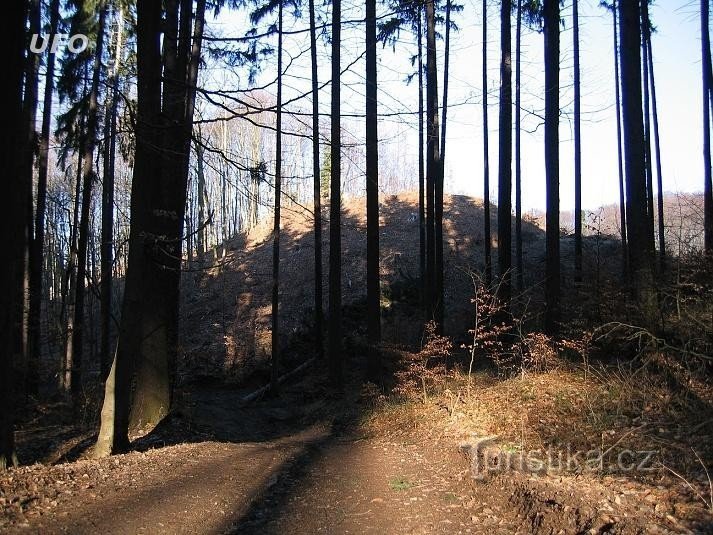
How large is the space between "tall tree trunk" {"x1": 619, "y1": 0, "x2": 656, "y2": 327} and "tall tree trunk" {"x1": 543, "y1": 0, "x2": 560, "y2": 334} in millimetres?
2628

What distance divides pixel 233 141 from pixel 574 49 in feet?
88.4

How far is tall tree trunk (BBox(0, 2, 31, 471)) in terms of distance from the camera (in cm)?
429

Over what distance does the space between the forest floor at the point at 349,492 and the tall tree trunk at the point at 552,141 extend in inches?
204

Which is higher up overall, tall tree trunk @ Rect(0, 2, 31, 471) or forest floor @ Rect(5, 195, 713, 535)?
tall tree trunk @ Rect(0, 2, 31, 471)

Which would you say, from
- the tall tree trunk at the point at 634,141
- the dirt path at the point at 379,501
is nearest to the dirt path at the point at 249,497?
the dirt path at the point at 379,501

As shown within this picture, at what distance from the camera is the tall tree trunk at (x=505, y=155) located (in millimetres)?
14539

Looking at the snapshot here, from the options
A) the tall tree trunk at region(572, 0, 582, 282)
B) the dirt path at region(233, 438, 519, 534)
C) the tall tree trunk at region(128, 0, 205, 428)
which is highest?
the tall tree trunk at region(572, 0, 582, 282)

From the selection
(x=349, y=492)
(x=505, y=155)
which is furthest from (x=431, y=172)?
(x=349, y=492)

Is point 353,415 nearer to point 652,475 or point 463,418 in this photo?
point 463,418

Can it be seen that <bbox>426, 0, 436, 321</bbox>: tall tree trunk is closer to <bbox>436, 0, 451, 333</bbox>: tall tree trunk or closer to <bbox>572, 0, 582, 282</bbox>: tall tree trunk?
<bbox>436, 0, 451, 333</bbox>: tall tree trunk

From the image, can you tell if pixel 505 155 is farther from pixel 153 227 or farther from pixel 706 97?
pixel 153 227

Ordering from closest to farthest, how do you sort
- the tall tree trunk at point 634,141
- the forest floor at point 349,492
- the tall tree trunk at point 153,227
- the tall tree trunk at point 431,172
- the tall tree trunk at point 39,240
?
the forest floor at point 349,492
the tall tree trunk at point 153,227
the tall tree trunk at point 634,141
the tall tree trunk at point 39,240
the tall tree trunk at point 431,172

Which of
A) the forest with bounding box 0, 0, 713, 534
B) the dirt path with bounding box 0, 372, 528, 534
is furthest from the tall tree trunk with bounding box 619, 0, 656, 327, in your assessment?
the dirt path with bounding box 0, 372, 528, 534

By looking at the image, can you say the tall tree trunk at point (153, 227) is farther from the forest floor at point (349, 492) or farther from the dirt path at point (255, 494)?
the dirt path at point (255, 494)
